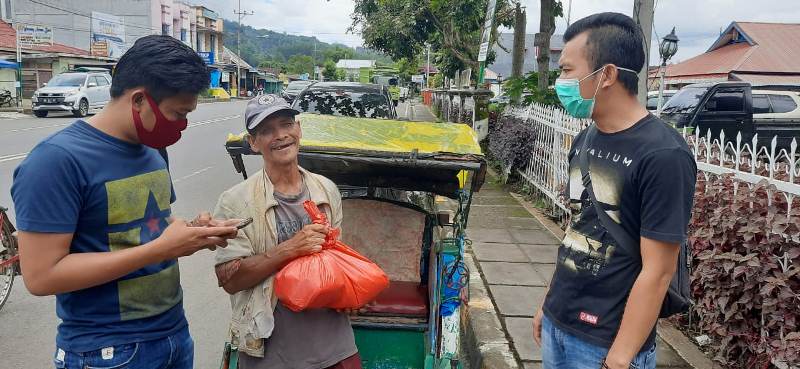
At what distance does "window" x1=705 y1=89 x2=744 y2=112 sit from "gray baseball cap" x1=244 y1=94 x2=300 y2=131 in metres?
11.7

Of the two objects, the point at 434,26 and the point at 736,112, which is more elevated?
the point at 434,26

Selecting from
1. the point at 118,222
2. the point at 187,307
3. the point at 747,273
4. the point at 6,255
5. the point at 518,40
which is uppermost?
the point at 518,40

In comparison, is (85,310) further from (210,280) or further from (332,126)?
(210,280)

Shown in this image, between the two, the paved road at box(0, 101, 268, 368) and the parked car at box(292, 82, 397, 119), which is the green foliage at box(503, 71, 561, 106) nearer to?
the parked car at box(292, 82, 397, 119)

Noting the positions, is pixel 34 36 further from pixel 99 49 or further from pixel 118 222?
pixel 118 222

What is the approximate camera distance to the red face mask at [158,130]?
1.76 metres

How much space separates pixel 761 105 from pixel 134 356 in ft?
47.1

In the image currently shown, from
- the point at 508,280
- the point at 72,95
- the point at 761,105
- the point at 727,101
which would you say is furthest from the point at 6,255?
the point at 72,95

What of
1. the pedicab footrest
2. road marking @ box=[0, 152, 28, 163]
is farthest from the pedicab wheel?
the pedicab footrest

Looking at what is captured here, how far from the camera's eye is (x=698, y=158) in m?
4.13

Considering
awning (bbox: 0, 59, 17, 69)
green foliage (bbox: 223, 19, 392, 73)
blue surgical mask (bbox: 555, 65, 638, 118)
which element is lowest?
blue surgical mask (bbox: 555, 65, 638, 118)

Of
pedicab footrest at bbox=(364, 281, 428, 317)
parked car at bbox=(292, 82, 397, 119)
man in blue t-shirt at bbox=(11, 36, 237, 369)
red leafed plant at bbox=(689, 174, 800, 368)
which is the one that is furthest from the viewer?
parked car at bbox=(292, 82, 397, 119)

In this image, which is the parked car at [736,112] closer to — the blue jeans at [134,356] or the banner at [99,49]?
the blue jeans at [134,356]

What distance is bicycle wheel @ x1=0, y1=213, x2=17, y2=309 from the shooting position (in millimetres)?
4387
